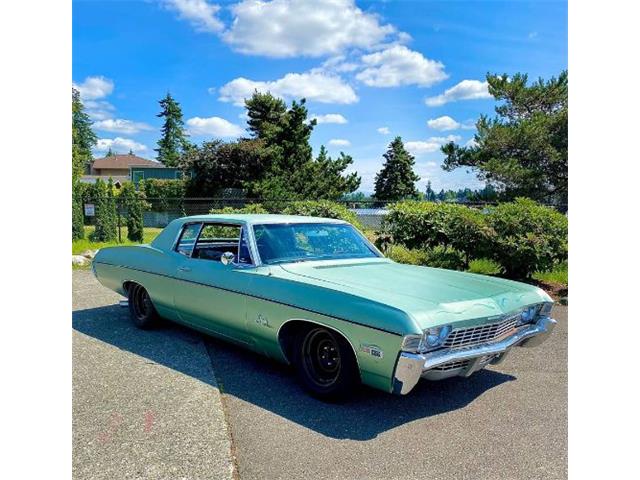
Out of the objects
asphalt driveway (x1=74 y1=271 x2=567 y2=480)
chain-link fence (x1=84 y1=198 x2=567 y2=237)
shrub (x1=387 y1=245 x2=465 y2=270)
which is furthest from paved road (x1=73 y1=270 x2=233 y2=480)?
chain-link fence (x1=84 y1=198 x2=567 y2=237)

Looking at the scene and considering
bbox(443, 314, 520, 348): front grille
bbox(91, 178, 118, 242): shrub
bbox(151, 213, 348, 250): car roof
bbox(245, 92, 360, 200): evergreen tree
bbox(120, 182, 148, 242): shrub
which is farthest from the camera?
bbox(245, 92, 360, 200): evergreen tree

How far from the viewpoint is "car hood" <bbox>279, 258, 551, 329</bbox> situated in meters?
3.27

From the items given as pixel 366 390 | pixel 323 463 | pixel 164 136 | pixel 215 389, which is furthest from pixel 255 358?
pixel 164 136

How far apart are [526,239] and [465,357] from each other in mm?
5241

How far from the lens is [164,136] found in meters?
68.4

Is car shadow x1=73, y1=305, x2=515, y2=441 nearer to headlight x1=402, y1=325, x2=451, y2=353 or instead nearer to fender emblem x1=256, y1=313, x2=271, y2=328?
fender emblem x1=256, y1=313, x2=271, y2=328

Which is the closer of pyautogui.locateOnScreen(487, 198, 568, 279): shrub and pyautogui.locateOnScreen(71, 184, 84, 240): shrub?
pyautogui.locateOnScreen(487, 198, 568, 279): shrub

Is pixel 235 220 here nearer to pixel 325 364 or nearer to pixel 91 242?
pixel 325 364

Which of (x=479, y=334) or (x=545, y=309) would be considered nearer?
(x=479, y=334)

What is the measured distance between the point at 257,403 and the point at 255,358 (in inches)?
41.4

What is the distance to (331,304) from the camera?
3482mm

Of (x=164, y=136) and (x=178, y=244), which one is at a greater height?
(x=164, y=136)

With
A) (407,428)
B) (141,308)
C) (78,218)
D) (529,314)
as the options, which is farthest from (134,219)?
(407,428)
